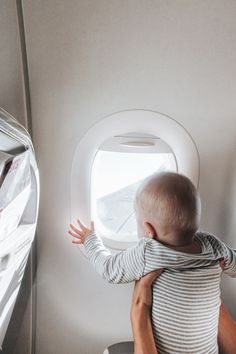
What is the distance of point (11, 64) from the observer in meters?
0.95

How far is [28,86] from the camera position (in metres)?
0.98

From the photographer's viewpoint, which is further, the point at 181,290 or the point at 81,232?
the point at 81,232

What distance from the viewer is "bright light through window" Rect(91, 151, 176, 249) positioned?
107cm

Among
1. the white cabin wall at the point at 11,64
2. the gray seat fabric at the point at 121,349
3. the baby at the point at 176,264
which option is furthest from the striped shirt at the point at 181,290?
the white cabin wall at the point at 11,64

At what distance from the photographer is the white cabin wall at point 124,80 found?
0.93 meters

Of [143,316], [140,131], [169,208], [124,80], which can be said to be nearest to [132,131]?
[140,131]

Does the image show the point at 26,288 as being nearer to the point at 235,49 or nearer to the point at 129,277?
the point at 129,277

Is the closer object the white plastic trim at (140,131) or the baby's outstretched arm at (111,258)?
the baby's outstretched arm at (111,258)

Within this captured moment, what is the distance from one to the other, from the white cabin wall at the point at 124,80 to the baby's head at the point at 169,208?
0.72ft

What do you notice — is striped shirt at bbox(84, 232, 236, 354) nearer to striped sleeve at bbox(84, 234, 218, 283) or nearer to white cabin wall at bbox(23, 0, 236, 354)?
striped sleeve at bbox(84, 234, 218, 283)

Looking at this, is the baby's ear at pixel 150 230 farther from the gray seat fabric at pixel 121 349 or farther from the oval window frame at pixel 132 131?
the gray seat fabric at pixel 121 349

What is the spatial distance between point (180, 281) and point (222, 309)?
0.81ft

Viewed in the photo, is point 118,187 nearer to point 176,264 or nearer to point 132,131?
point 132,131

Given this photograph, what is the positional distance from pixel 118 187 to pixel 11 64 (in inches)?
19.6
